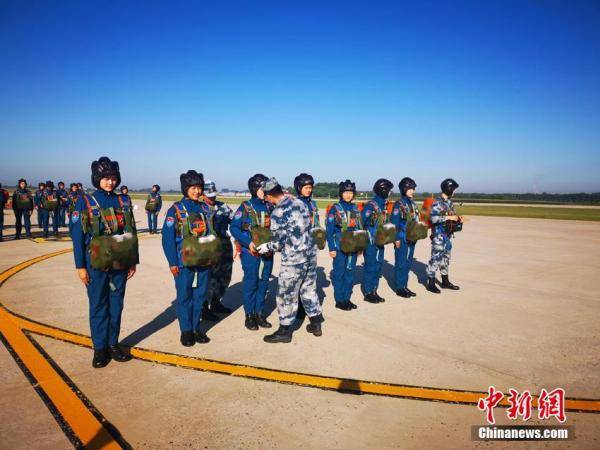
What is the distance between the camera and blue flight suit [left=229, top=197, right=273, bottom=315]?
16.6 ft

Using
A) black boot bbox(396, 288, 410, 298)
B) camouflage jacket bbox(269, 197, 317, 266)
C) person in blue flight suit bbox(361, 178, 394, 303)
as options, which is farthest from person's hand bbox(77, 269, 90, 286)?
black boot bbox(396, 288, 410, 298)

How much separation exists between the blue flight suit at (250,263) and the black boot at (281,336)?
669 mm

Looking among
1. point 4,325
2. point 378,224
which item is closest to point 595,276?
point 378,224

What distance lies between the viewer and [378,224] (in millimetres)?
6395

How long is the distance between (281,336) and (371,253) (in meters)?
2.58

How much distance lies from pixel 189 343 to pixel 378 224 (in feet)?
12.4

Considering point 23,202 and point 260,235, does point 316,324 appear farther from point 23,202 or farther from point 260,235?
point 23,202

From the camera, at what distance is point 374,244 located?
639 cm

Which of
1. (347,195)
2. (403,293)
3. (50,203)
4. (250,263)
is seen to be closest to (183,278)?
(250,263)

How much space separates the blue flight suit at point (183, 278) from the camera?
4.38m

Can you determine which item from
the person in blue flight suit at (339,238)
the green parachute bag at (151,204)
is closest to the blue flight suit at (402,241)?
the person in blue flight suit at (339,238)

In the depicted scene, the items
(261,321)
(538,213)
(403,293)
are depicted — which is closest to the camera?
(261,321)

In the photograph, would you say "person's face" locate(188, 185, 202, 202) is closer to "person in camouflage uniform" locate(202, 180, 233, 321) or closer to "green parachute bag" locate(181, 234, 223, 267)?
"green parachute bag" locate(181, 234, 223, 267)

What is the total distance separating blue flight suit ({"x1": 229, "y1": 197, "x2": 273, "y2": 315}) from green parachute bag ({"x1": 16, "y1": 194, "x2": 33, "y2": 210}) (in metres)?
11.8
